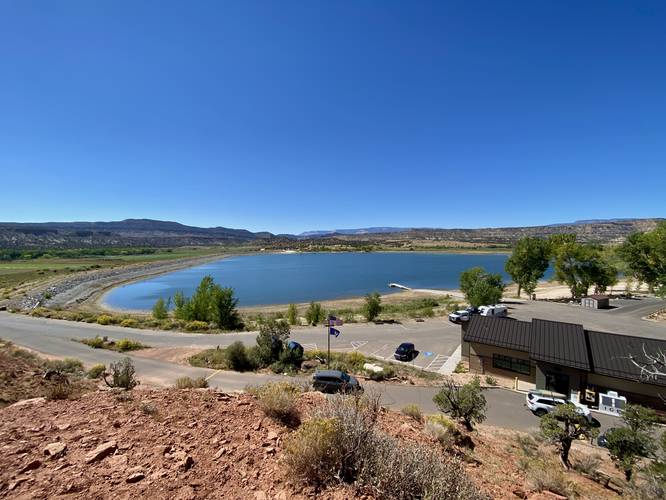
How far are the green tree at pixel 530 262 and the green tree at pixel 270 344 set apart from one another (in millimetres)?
44998

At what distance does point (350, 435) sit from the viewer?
16.4ft

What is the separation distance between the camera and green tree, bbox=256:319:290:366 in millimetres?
20870

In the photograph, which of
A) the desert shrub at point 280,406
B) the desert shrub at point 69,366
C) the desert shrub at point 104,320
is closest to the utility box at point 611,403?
the desert shrub at point 280,406

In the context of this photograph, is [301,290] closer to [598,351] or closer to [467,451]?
[598,351]

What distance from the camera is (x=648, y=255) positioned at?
3528cm

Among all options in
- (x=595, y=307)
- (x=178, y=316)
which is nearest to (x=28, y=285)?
(x=178, y=316)

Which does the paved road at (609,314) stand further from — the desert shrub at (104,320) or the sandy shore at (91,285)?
the sandy shore at (91,285)

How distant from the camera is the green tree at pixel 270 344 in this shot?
68.5ft

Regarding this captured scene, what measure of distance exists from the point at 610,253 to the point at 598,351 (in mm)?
39897

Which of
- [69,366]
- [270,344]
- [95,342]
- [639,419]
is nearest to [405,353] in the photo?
[270,344]

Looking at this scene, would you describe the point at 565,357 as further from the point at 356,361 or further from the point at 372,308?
the point at 372,308

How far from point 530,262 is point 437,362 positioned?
3737 cm

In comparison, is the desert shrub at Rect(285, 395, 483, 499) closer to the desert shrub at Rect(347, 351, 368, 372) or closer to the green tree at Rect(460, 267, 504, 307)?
the desert shrub at Rect(347, 351, 368, 372)

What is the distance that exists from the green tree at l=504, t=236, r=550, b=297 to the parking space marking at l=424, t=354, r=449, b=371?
34743 millimetres
